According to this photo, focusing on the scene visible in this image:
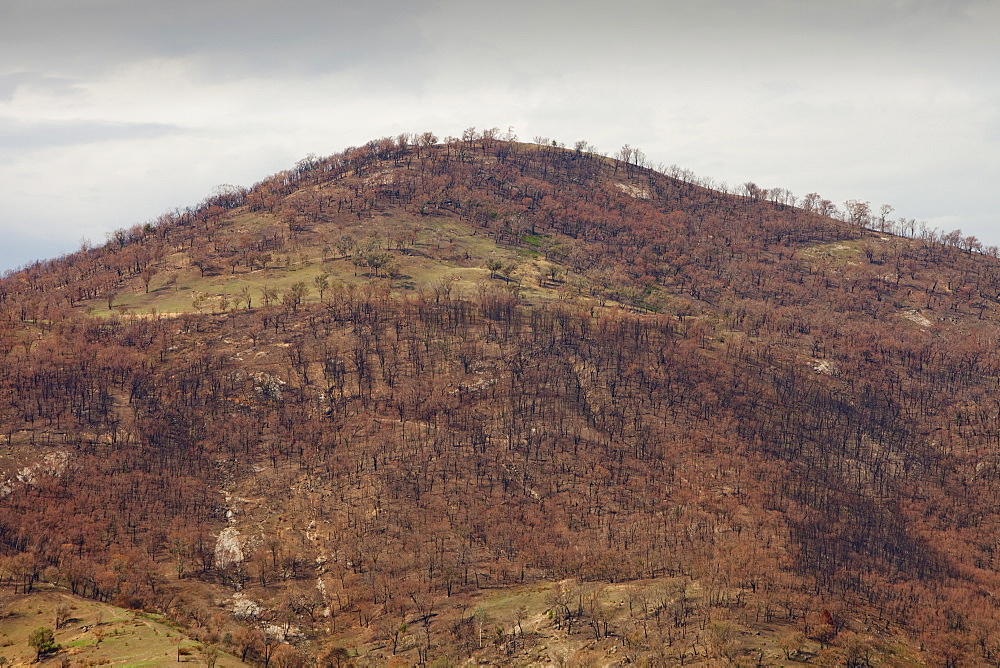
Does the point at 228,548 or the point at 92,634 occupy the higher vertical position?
the point at 92,634

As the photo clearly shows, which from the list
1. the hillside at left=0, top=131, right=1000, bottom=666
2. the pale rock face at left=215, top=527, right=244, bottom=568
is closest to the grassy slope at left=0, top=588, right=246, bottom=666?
the hillside at left=0, top=131, right=1000, bottom=666

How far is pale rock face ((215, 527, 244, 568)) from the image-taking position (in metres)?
131

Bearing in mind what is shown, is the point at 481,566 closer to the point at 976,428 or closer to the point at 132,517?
the point at 132,517

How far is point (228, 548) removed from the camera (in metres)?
134

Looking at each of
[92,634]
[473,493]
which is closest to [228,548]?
[92,634]

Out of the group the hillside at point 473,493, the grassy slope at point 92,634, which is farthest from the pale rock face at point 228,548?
the grassy slope at point 92,634

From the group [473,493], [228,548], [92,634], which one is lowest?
[228,548]

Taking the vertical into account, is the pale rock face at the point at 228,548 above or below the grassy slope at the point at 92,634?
below

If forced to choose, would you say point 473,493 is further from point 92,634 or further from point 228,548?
point 92,634

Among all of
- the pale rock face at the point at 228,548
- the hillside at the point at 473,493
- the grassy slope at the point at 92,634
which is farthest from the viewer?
the pale rock face at the point at 228,548

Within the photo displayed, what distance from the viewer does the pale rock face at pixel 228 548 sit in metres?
131

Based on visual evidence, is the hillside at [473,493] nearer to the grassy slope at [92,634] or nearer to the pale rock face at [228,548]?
the pale rock face at [228,548]

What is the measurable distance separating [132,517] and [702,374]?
139461 mm

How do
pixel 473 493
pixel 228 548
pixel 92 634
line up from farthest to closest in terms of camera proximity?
pixel 473 493
pixel 228 548
pixel 92 634
